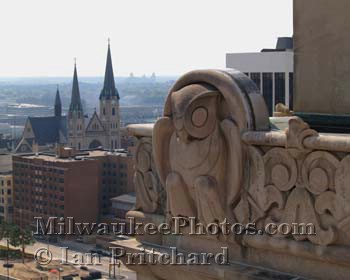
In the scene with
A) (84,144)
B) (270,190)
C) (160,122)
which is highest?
(160,122)

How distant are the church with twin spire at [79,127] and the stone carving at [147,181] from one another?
13953 centimetres

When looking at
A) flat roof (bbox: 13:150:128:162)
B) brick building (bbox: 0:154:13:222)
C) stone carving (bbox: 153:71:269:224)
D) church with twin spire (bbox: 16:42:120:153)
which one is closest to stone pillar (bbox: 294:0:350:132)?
stone carving (bbox: 153:71:269:224)

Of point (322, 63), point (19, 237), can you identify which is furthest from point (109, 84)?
point (322, 63)

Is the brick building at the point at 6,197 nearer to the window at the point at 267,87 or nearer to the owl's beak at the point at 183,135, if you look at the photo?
the window at the point at 267,87

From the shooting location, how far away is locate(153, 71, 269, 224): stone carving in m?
7.52

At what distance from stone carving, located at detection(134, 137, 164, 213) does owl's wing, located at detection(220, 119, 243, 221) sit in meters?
1.10

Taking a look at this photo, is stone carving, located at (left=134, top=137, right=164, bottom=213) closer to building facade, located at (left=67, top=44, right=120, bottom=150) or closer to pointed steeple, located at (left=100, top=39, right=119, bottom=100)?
building facade, located at (left=67, top=44, right=120, bottom=150)

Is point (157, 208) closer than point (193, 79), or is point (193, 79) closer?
point (193, 79)

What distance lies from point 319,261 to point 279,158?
3.12 ft

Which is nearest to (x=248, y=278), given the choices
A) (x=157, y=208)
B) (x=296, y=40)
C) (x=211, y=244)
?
(x=211, y=244)

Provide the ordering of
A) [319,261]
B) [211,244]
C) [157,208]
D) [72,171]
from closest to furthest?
[319,261] → [211,244] → [157,208] → [72,171]

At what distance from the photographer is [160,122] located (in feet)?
26.6

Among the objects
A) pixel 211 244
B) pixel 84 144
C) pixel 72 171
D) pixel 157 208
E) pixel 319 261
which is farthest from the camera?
pixel 84 144

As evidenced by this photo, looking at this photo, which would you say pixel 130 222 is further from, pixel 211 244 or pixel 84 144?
pixel 84 144
